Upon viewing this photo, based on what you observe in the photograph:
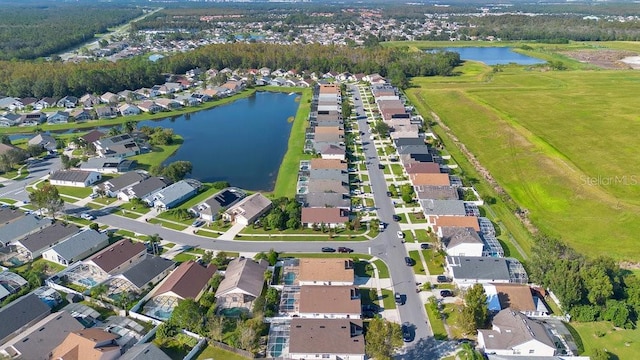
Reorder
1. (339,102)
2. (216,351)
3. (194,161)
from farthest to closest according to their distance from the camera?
(339,102), (194,161), (216,351)

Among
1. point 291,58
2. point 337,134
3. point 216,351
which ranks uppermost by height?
point 291,58

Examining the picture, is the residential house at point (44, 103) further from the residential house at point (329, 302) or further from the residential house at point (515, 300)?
the residential house at point (515, 300)

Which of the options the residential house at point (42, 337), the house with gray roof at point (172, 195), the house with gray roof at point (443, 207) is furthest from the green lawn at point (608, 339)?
the house with gray roof at point (172, 195)

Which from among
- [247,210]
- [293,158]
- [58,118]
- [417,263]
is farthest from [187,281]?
[58,118]

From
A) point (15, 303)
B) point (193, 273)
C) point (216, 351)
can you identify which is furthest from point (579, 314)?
point (15, 303)

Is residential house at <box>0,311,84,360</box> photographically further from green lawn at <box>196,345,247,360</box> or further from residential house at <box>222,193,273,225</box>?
residential house at <box>222,193,273,225</box>

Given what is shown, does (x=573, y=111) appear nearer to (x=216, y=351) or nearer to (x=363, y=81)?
(x=363, y=81)

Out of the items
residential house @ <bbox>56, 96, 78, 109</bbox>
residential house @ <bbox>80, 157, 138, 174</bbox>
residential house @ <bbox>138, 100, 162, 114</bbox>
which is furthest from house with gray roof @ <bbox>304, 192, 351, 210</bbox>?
residential house @ <bbox>56, 96, 78, 109</bbox>
